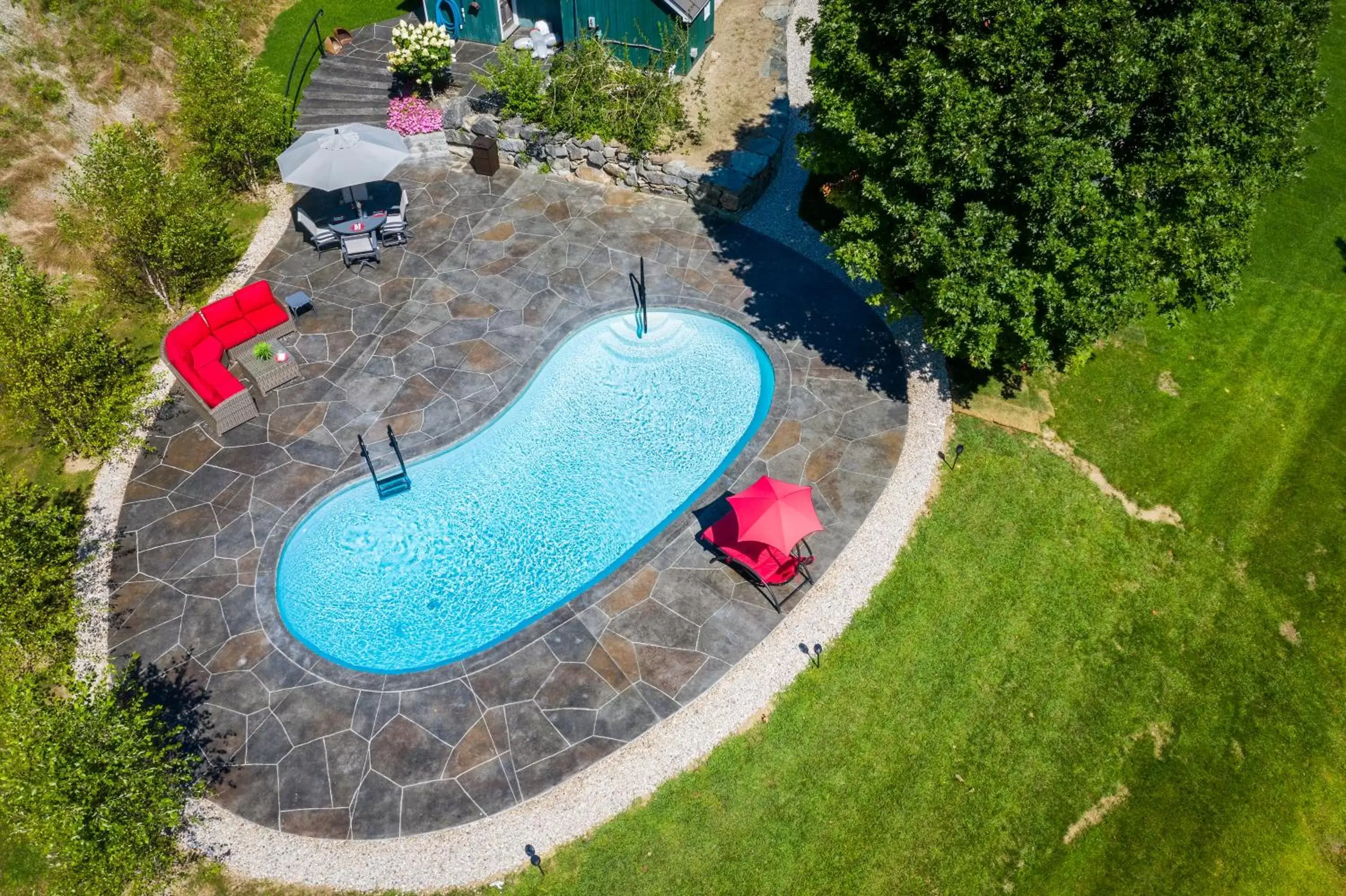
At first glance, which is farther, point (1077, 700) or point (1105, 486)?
point (1105, 486)

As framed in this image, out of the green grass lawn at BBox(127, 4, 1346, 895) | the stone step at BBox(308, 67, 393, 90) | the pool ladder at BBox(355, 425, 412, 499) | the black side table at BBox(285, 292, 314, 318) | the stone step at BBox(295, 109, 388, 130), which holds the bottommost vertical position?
the green grass lawn at BBox(127, 4, 1346, 895)

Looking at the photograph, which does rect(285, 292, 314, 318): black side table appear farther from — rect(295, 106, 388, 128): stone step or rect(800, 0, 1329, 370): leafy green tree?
rect(800, 0, 1329, 370): leafy green tree

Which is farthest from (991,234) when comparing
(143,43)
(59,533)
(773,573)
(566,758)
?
(143,43)

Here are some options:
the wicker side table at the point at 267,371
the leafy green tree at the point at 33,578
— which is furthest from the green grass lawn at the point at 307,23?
the leafy green tree at the point at 33,578

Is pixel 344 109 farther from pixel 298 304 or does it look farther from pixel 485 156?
pixel 298 304

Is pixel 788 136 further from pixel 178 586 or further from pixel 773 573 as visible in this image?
pixel 178 586

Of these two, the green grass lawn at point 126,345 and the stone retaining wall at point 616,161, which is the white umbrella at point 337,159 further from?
the stone retaining wall at point 616,161

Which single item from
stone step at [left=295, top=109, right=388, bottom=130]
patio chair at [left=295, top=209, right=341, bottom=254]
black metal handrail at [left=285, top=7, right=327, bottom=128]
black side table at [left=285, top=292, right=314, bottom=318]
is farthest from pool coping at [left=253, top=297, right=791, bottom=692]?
black metal handrail at [left=285, top=7, right=327, bottom=128]

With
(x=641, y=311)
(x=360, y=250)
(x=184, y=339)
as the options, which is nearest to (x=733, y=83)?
(x=641, y=311)
